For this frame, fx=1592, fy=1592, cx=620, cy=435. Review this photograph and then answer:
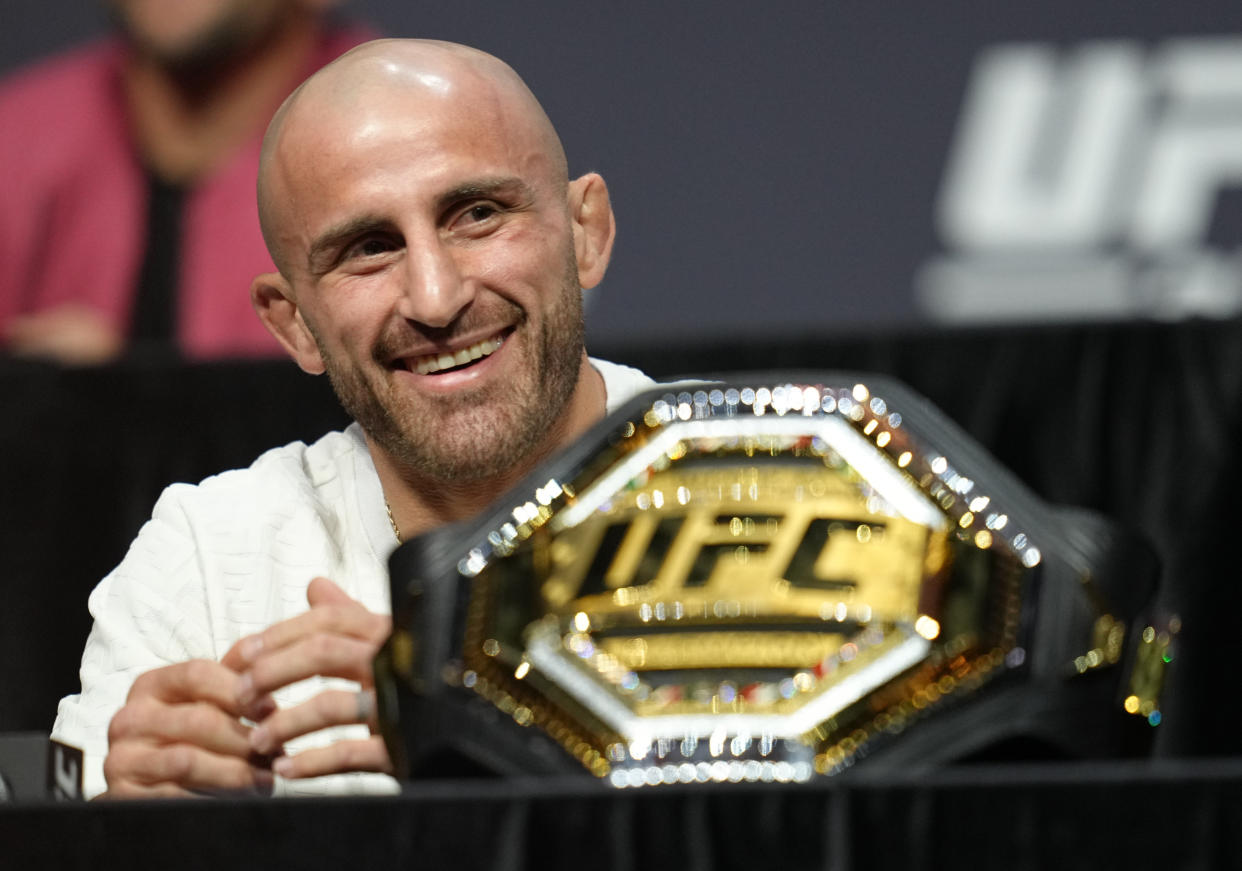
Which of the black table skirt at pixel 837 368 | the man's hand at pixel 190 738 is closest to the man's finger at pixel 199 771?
the man's hand at pixel 190 738

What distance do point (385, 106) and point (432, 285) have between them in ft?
0.29

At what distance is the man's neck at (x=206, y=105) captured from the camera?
1.81 meters

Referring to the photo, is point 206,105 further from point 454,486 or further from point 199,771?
point 199,771

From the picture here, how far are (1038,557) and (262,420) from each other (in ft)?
2.83

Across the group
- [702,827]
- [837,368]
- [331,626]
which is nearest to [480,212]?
[331,626]

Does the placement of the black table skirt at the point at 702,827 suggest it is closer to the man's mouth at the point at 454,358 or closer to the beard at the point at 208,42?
the man's mouth at the point at 454,358

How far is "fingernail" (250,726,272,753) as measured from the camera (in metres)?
0.58

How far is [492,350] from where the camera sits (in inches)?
29.3

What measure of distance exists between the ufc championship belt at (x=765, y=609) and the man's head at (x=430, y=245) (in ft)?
0.70

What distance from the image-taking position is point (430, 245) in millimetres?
701

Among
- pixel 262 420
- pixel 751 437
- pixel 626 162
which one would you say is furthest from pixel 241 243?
pixel 751 437

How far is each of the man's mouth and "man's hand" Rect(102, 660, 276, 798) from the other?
0.64 feet

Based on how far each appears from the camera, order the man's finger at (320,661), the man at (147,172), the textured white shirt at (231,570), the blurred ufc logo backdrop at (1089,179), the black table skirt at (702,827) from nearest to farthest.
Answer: the black table skirt at (702,827), the man's finger at (320,661), the textured white shirt at (231,570), the blurred ufc logo backdrop at (1089,179), the man at (147,172)

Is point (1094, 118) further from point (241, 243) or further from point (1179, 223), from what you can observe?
point (241, 243)
